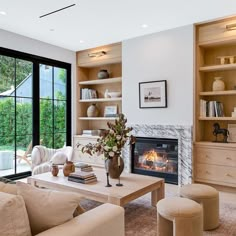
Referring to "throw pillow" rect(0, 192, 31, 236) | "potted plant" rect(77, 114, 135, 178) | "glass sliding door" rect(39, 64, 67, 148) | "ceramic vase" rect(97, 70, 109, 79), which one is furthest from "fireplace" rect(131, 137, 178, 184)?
"throw pillow" rect(0, 192, 31, 236)

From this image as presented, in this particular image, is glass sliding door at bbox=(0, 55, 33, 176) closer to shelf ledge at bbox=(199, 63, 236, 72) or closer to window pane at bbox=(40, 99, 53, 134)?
window pane at bbox=(40, 99, 53, 134)

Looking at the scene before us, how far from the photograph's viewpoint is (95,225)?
1400 millimetres

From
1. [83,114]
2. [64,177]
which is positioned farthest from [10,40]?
[64,177]

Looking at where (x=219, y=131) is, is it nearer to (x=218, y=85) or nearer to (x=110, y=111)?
(x=218, y=85)

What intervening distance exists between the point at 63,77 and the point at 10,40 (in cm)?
148

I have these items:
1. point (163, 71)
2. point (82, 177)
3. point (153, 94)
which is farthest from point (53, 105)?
point (82, 177)

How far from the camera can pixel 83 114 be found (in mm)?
6125

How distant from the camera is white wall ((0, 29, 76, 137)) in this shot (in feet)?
14.7

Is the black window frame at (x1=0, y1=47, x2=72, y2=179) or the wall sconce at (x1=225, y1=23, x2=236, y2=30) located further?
the black window frame at (x1=0, y1=47, x2=72, y2=179)

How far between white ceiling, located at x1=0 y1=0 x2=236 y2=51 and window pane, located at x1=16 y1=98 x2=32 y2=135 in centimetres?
130

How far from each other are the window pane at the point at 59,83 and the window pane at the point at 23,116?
75 cm

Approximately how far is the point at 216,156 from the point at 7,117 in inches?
148

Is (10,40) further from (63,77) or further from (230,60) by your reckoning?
(230,60)

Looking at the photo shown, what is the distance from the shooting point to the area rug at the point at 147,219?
8.25 feet
